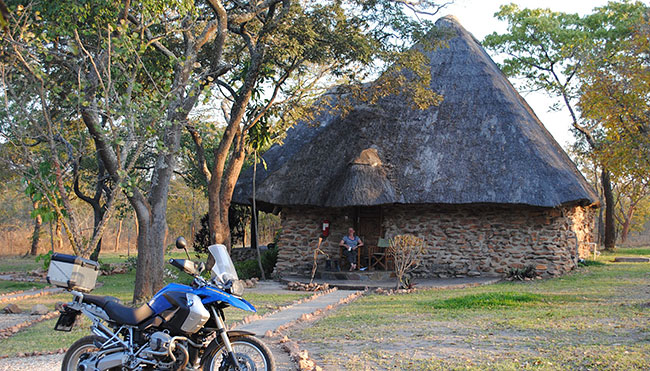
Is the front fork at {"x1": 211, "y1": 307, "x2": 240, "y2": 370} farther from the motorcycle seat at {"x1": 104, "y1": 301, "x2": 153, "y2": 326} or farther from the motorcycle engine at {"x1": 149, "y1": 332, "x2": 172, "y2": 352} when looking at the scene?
the motorcycle seat at {"x1": 104, "y1": 301, "x2": 153, "y2": 326}

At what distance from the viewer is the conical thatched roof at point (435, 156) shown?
43.9 ft

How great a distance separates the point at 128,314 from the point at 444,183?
10.2 meters

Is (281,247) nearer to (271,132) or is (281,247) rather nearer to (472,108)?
(271,132)

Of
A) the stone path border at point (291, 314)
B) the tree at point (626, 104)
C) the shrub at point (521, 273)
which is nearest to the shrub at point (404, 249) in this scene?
the stone path border at point (291, 314)

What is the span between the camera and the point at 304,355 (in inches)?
213

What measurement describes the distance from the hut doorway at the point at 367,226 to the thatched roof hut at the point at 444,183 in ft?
0.09

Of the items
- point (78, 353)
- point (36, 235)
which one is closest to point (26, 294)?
point (78, 353)

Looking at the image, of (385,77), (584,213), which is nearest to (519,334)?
(385,77)

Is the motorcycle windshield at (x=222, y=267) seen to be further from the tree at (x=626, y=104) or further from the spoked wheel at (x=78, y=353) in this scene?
the tree at (x=626, y=104)

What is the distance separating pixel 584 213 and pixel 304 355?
1528 centimetres

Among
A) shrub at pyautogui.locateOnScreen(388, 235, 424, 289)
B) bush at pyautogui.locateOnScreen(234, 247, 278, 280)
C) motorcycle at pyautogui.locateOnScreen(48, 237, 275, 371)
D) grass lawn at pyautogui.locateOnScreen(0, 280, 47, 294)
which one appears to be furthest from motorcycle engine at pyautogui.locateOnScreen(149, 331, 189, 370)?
bush at pyautogui.locateOnScreen(234, 247, 278, 280)

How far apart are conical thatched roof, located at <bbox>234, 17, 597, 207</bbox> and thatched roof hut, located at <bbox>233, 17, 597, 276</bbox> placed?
28 mm

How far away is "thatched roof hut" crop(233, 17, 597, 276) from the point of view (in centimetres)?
1349

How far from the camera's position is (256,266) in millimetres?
16219
